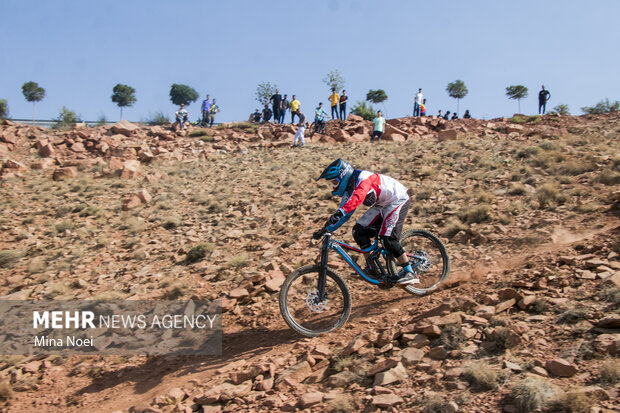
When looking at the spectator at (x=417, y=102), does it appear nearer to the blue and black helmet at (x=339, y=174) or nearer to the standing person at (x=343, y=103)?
the standing person at (x=343, y=103)

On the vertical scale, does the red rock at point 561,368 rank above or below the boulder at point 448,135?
below

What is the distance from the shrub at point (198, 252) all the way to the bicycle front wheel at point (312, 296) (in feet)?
16.2

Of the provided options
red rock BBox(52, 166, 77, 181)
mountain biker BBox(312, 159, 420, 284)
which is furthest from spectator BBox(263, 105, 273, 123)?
mountain biker BBox(312, 159, 420, 284)

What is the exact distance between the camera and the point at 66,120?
99.8 ft

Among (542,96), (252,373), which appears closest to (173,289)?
(252,373)

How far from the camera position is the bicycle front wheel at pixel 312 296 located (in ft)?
20.9

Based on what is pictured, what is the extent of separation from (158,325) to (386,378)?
508 centimetres

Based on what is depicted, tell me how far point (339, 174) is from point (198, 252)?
237 inches

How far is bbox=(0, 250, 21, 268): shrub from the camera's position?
12.0 meters

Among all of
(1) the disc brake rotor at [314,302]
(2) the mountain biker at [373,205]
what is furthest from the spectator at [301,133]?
(1) the disc brake rotor at [314,302]

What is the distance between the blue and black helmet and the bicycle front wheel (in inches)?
46.9

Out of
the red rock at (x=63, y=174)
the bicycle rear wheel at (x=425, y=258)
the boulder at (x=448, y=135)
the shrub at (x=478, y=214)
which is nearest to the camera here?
the bicycle rear wheel at (x=425, y=258)

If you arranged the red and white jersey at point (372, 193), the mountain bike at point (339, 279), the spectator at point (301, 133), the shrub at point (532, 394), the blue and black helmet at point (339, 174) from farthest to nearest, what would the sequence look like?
the spectator at point (301, 133) < the mountain bike at point (339, 279) < the blue and black helmet at point (339, 174) < the red and white jersey at point (372, 193) < the shrub at point (532, 394)

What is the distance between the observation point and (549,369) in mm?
4312
